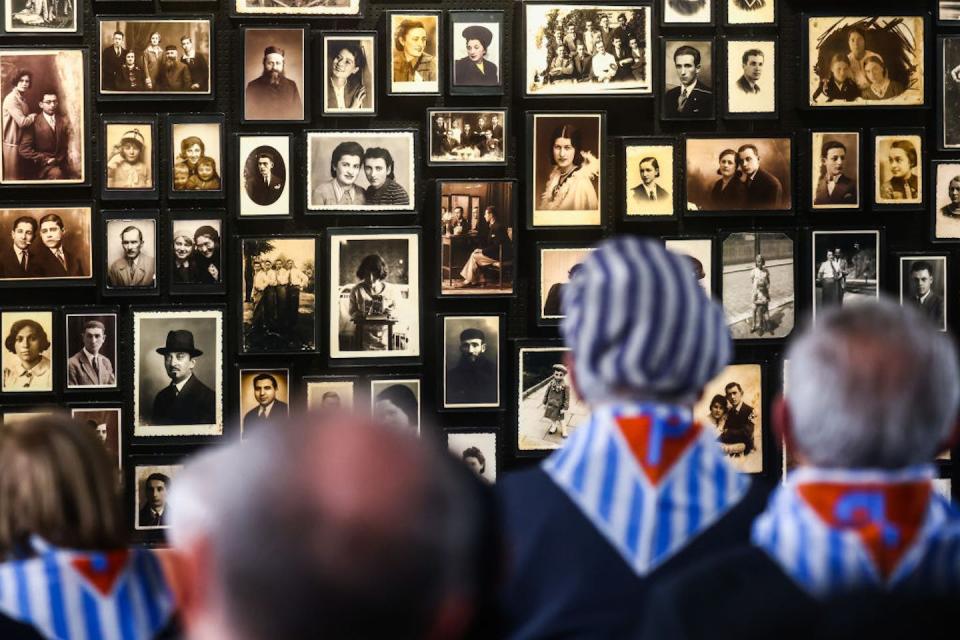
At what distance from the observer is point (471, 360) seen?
4668mm

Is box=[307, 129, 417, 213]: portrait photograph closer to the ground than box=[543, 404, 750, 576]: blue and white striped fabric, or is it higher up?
higher up

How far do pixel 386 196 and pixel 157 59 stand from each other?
1125 mm

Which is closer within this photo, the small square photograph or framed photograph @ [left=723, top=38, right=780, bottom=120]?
the small square photograph

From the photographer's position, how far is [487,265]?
4.67 m

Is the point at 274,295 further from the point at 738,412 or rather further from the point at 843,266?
the point at 843,266

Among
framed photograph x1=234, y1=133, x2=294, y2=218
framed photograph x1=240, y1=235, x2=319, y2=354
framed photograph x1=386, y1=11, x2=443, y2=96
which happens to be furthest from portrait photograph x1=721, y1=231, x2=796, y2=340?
framed photograph x1=234, y1=133, x2=294, y2=218

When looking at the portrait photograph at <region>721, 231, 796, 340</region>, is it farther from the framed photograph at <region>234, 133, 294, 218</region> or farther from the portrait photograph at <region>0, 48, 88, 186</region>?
the portrait photograph at <region>0, 48, 88, 186</region>

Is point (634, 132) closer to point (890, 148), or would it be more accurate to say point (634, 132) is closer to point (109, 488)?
point (890, 148)

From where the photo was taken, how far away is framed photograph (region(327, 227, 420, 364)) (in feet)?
15.1

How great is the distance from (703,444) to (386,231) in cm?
259

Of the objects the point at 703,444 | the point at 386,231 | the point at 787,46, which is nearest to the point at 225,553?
the point at 703,444

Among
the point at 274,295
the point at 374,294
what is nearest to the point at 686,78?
the point at 374,294

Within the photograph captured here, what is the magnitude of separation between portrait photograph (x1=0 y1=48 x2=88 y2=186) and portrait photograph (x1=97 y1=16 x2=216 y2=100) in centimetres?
14

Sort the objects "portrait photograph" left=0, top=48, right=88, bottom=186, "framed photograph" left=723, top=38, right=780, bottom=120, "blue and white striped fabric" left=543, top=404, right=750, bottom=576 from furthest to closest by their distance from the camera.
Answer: "framed photograph" left=723, top=38, right=780, bottom=120 → "portrait photograph" left=0, top=48, right=88, bottom=186 → "blue and white striped fabric" left=543, top=404, right=750, bottom=576
